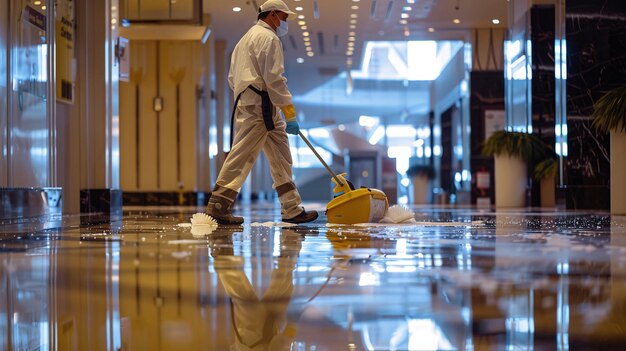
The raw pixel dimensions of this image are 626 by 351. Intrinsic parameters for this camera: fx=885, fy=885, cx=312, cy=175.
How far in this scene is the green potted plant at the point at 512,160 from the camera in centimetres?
1473

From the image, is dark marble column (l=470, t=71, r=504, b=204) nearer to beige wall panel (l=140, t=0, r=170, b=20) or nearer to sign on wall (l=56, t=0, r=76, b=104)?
beige wall panel (l=140, t=0, r=170, b=20)

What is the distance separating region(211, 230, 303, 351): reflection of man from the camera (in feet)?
5.08

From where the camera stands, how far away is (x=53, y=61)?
863 centimetres

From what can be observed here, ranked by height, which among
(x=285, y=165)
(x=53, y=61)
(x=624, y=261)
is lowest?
(x=624, y=261)

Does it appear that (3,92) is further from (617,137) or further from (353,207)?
(617,137)

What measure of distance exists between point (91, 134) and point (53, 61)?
2.20 meters

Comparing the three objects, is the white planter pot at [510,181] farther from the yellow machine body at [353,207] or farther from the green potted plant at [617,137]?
the yellow machine body at [353,207]

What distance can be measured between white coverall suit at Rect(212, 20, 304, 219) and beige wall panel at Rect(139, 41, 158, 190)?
11.1 m

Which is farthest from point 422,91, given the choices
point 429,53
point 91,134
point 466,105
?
point 91,134

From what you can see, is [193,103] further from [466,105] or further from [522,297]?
[522,297]

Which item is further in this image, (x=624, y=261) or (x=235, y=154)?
(x=235, y=154)

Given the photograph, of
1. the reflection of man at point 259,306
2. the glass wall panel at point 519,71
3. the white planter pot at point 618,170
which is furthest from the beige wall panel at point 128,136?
the reflection of man at point 259,306

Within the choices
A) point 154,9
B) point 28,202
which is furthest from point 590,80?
point 28,202

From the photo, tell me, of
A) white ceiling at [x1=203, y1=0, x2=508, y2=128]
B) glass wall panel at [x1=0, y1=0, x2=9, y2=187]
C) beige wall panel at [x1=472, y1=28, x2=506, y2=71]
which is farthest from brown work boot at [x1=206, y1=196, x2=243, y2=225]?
A: beige wall panel at [x1=472, y1=28, x2=506, y2=71]
